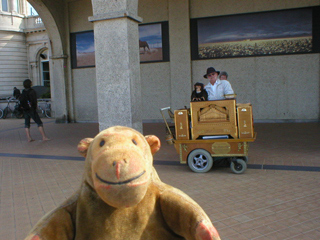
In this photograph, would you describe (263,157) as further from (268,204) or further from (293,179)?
(268,204)

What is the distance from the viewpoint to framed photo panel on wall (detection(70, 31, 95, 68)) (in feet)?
47.7

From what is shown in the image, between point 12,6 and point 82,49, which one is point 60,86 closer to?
point 82,49

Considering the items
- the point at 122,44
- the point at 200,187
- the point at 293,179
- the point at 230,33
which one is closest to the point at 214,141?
the point at 200,187

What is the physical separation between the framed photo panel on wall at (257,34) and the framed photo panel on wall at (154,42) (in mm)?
1223

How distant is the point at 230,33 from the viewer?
40.3 feet

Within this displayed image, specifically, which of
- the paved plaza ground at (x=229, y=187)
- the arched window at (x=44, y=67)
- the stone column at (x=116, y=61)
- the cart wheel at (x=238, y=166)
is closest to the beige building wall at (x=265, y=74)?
the paved plaza ground at (x=229, y=187)

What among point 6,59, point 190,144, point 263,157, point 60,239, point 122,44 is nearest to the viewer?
point 60,239

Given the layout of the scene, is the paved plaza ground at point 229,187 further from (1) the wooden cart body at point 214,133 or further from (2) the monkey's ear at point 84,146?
(2) the monkey's ear at point 84,146

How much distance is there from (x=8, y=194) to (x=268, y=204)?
154 inches

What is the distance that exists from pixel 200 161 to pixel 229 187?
0.98 meters

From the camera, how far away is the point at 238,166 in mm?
5461

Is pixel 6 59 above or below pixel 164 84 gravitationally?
above

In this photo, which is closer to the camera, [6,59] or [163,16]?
[163,16]

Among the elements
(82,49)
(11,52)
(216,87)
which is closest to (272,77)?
(216,87)
